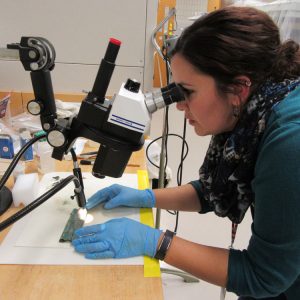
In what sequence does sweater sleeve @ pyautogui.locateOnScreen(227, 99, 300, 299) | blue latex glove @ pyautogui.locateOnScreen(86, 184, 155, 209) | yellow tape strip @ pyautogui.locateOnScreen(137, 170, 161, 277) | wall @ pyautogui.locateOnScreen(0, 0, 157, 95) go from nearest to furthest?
sweater sleeve @ pyautogui.locateOnScreen(227, 99, 300, 299), yellow tape strip @ pyautogui.locateOnScreen(137, 170, 161, 277), blue latex glove @ pyautogui.locateOnScreen(86, 184, 155, 209), wall @ pyautogui.locateOnScreen(0, 0, 157, 95)

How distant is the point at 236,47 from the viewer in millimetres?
686

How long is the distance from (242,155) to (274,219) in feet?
0.61

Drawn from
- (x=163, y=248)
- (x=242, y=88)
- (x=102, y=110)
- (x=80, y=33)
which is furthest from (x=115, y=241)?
(x=80, y=33)

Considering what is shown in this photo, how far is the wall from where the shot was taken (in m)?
1.62

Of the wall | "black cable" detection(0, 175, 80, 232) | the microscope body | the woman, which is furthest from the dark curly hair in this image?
the wall

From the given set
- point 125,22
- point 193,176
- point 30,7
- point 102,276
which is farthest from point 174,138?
point 102,276

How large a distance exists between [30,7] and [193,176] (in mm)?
1742

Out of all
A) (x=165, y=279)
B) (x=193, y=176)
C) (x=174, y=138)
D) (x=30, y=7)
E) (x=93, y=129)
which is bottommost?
(x=165, y=279)

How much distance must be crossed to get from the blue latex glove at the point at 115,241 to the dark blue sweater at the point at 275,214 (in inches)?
8.6

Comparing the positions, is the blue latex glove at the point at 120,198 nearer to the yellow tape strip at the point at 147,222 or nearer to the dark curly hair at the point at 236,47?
the yellow tape strip at the point at 147,222

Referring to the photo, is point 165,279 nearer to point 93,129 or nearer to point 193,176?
point 193,176

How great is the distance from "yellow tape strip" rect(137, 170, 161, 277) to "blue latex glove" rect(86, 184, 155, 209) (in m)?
0.03

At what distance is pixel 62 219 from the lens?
919mm

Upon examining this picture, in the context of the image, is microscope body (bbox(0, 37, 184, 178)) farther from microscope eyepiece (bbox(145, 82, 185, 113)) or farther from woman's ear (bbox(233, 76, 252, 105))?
woman's ear (bbox(233, 76, 252, 105))
